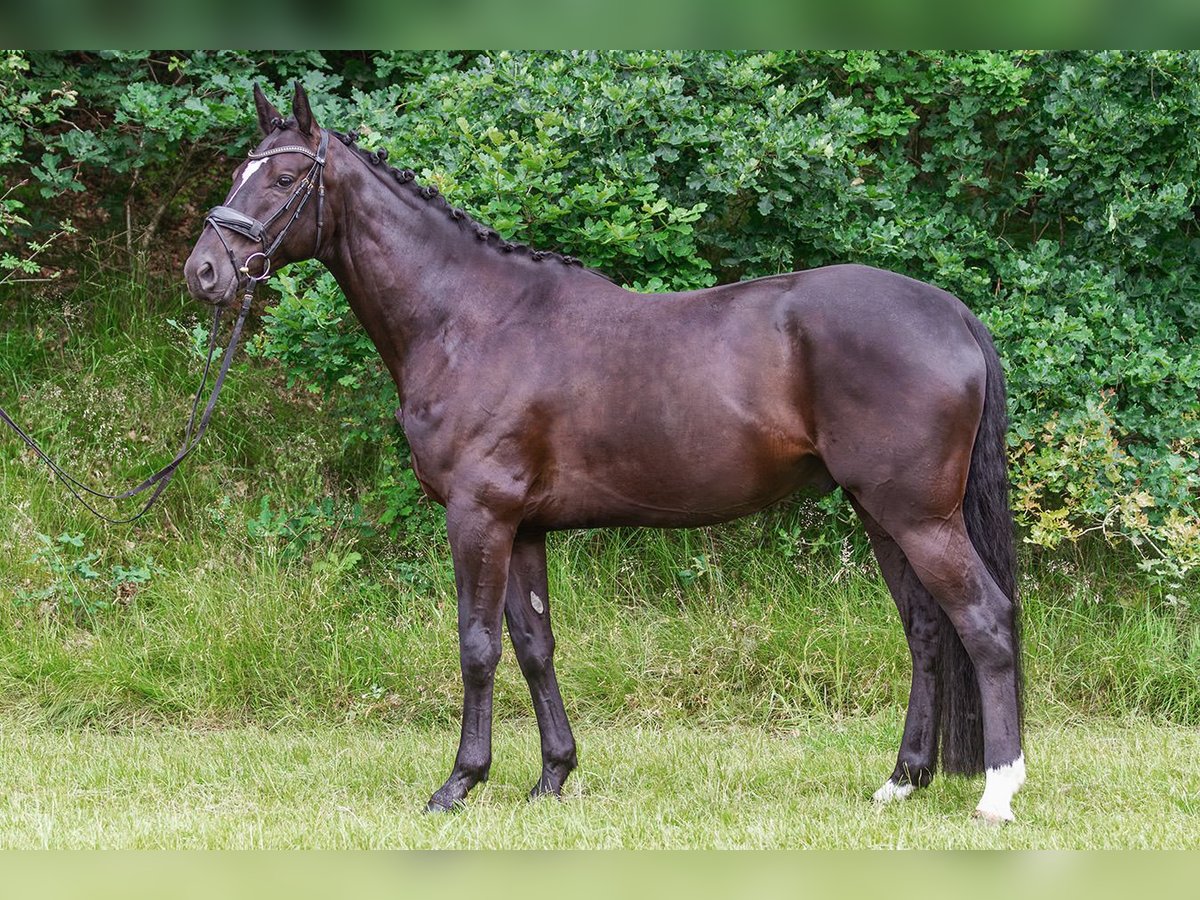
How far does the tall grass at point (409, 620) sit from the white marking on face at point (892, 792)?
1505mm

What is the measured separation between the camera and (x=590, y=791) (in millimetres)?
4844

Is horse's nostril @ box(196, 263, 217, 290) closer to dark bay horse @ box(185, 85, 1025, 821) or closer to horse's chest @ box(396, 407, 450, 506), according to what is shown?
dark bay horse @ box(185, 85, 1025, 821)

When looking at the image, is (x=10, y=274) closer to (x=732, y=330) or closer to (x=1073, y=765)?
(x=732, y=330)

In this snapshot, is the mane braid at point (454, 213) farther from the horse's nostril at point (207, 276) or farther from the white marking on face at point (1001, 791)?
the white marking on face at point (1001, 791)

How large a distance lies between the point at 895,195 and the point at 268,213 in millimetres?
4076

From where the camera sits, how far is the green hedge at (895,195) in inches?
253

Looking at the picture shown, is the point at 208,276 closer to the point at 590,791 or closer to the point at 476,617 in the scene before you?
the point at 476,617

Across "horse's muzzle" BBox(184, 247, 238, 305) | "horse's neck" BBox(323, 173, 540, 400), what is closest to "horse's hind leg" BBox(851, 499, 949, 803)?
"horse's neck" BBox(323, 173, 540, 400)

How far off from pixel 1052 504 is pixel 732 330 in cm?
335

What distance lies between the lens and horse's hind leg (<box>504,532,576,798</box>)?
4.76m

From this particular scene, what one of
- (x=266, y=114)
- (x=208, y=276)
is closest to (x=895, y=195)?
(x=266, y=114)

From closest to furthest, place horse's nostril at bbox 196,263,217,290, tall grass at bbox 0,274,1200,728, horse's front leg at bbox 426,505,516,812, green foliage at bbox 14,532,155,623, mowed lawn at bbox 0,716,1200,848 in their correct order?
mowed lawn at bbox 0,716,1200,848 < horse's nostril at bbox 196,263,217,290 < horse's front leg at bbox 426,505,516,812 < tall grass at bbox 0,274,1200,728 < green foliage at bbox 14,532,155,623

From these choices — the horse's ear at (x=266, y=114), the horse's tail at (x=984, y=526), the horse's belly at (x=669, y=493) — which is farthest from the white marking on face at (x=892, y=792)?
the horse's ear at (x=266, y=114)

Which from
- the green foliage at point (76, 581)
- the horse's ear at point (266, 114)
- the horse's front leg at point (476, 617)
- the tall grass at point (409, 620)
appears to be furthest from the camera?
the green foliage at point (76, 581)
